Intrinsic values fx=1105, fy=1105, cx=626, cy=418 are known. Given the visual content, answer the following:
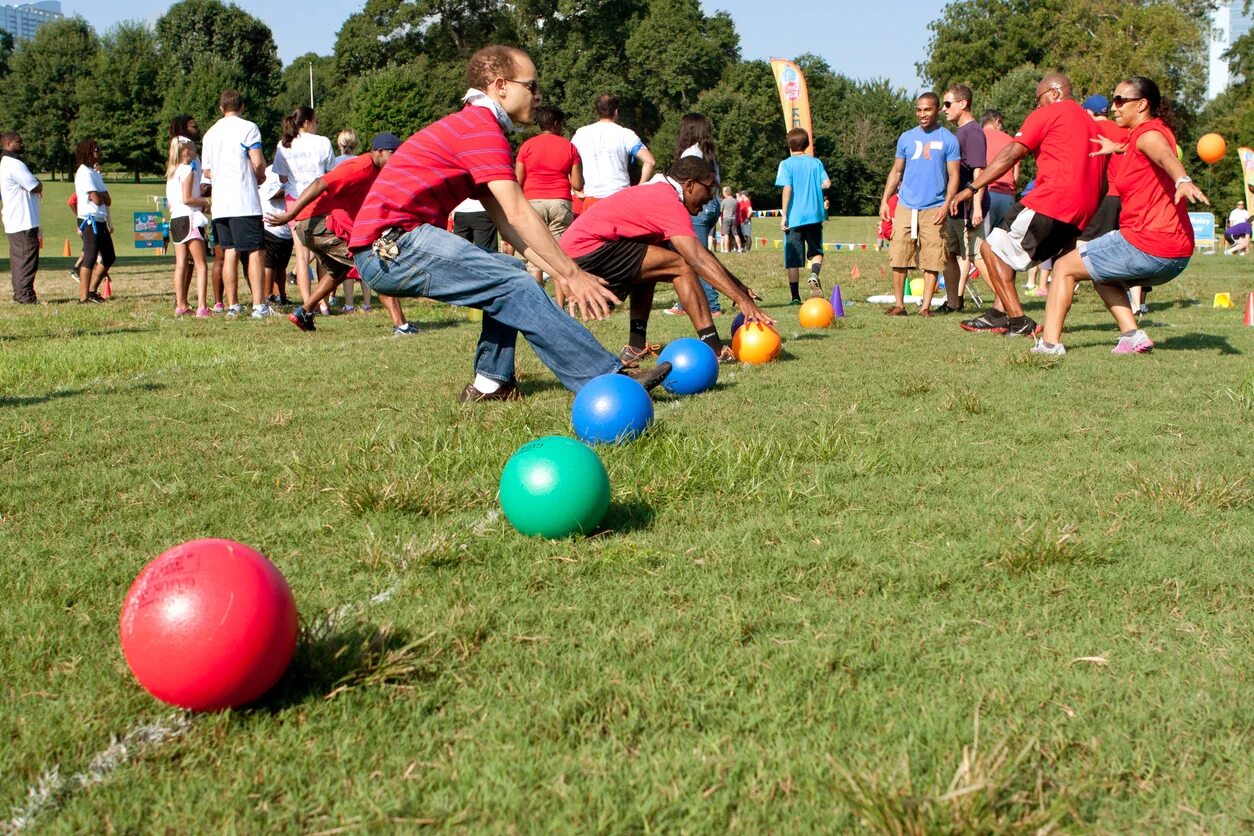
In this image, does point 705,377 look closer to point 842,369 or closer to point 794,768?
point 842,369

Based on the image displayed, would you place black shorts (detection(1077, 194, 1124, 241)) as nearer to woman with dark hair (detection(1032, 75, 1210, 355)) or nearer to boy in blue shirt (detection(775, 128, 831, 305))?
woman with dark hair (detection(1032, 75, 1210, 355))

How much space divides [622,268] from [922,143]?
18.4ft

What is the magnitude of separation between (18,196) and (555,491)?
569 inches

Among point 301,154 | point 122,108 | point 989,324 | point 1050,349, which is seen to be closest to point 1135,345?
point 1050,349

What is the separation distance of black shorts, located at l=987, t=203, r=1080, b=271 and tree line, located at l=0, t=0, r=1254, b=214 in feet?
209

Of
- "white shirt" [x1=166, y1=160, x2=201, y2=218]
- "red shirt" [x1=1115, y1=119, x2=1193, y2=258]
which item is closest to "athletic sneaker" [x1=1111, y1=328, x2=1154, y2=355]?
"red shirt" [x1=1115, y1=119, x2=1193, y2=258]

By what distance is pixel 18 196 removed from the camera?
601 inches

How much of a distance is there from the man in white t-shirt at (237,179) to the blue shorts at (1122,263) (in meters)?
8.76

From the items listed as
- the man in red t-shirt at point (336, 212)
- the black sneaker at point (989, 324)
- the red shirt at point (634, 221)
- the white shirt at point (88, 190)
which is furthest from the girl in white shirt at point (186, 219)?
the black sneaker at point (989, 324)

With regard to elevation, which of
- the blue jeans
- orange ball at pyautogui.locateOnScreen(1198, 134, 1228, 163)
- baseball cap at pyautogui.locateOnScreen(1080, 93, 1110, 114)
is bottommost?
the blue jeans

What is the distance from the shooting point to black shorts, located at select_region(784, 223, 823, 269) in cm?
1370

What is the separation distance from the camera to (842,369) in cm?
Answer: 805

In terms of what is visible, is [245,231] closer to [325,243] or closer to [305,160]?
[305,160]

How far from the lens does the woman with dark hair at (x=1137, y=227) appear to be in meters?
8.19
